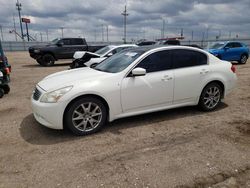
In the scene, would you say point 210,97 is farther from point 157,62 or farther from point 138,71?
point 138,71

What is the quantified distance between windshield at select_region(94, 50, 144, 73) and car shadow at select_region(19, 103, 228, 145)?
114 centimetres

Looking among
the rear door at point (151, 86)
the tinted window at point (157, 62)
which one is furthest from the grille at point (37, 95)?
the tinted window at point (157, 62)

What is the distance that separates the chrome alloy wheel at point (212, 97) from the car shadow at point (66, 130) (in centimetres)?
26

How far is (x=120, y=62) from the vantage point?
4633 millimetres

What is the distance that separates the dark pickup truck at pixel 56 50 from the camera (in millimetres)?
15492

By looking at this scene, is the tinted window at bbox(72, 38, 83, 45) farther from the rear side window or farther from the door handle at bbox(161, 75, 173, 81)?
the door handle at bbox(161, 75, 173, 81)

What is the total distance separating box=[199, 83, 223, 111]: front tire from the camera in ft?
16.5

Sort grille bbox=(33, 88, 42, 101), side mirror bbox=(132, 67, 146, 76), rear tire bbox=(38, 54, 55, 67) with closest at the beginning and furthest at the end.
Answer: grille bbox=(33, 88, 42, 101), side mirror bbox=(132, 67, 146, 76), rear tire bbox=(38, 54, 55, 67)

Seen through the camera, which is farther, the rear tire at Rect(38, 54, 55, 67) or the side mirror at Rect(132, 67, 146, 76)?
the rear tire at Rect(38, 54, 55, 67)

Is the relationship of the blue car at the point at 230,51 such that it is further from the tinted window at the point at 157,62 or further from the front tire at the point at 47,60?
the front tire at the point at 47,60

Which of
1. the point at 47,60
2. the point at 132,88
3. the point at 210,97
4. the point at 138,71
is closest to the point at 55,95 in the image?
the point at 132,88

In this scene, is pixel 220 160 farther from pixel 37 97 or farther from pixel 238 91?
pixel 238 91

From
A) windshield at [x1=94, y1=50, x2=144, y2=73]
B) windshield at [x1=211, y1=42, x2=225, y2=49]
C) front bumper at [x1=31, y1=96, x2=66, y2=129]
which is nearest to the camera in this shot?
front bumper at [x1=31, y1=96, x2=66, y2=129]

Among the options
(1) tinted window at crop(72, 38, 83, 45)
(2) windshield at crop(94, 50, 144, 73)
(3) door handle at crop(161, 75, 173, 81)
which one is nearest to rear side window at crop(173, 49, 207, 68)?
(3) door handle at crop(161, 75, 173, 81)
